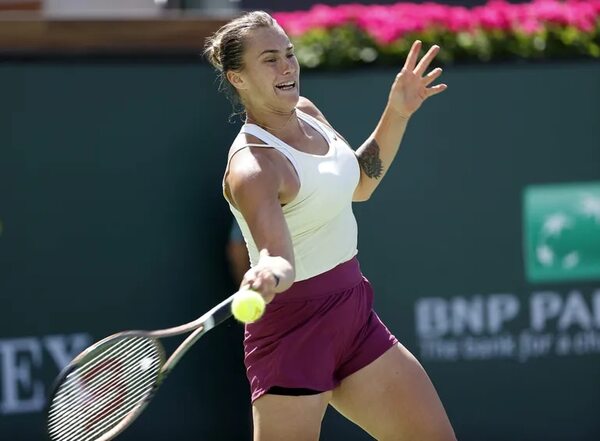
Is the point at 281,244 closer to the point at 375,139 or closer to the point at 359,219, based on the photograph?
the point at 375,139

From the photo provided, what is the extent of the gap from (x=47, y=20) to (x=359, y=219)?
1.74m

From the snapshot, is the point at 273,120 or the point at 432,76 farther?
the point at 432,76

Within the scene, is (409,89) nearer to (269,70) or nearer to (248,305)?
(269,70)

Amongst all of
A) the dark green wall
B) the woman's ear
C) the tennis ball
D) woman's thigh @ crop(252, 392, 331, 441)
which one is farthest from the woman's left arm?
the dark green wall

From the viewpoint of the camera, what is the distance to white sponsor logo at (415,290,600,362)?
619 cm

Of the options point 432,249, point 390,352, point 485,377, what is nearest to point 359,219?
point 432,249

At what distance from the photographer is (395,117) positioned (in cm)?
420

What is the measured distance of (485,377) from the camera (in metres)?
6.28

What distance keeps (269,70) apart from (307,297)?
688 millimetres

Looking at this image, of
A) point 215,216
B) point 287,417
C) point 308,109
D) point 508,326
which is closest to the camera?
point 287,417

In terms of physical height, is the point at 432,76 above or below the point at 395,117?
above

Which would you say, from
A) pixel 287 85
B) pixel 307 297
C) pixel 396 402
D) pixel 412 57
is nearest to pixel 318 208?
pixel 307 297

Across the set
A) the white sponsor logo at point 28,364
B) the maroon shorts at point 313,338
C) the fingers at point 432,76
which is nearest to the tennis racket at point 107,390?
the maroon shorts at point 313,338

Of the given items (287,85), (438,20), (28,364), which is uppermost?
(438,20)
